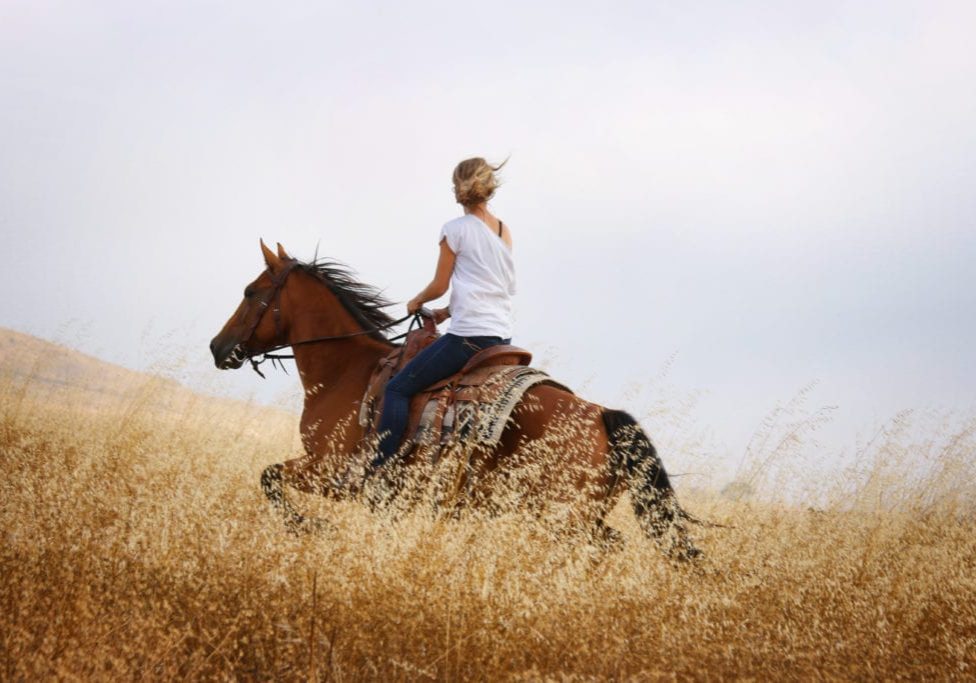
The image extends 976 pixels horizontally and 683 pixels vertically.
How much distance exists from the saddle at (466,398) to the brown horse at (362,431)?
0.13 m

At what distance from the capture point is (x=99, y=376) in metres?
23.5

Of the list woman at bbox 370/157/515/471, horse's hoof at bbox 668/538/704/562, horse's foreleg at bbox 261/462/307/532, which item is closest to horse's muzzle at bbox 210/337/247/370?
horse's foreleg at bbox 261/462/307/532

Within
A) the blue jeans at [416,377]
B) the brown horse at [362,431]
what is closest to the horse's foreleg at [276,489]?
the brown horse at [362,431]

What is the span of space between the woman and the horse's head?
150 centimetres

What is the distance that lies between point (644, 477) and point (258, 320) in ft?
10.6

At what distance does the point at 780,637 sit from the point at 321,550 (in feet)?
5.97

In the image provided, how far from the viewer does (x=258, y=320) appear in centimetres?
628

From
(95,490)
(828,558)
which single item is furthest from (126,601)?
(828,558)

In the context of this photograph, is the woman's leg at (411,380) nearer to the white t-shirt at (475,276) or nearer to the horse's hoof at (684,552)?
the white t-shirt at (475,276)

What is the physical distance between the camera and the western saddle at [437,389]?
5047mm

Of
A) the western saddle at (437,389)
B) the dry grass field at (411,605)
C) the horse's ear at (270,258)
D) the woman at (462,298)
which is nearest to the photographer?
the dry grass field at (411,605)

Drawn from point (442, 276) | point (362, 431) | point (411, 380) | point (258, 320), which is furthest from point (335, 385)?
point (442, 276)

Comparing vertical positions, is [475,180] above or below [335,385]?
above

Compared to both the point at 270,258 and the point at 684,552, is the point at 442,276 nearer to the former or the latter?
the point at 270,258
